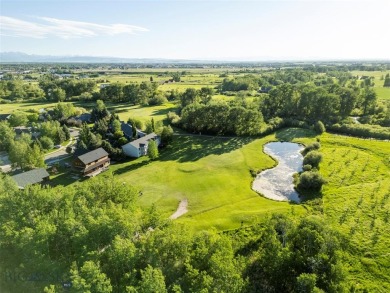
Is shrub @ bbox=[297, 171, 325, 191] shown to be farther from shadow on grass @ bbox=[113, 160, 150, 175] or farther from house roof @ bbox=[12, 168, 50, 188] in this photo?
house roof @ bbox=[12, 168, 50, 188]

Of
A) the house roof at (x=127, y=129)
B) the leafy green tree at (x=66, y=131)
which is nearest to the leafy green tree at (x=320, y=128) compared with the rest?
the house roof at (x=127, y=129)

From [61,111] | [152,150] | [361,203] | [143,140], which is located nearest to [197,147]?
[152,150]

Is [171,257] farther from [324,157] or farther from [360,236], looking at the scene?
[324,157]

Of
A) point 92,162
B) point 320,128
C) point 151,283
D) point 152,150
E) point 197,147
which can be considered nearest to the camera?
point 151,283

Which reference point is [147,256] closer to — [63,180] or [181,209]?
[181,209]

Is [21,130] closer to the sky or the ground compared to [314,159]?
closer to the ground

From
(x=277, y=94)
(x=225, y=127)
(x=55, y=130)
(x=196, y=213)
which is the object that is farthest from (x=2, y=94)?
(x=196, y=213)

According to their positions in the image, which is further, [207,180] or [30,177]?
[207,180]
